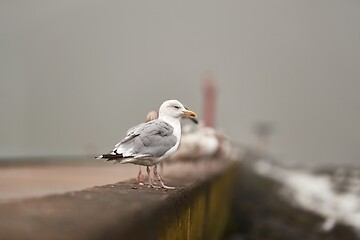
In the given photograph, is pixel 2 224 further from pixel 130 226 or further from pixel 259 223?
pixel 259 223

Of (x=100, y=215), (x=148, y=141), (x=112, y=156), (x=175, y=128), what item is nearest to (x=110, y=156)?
(x=112, y=156)

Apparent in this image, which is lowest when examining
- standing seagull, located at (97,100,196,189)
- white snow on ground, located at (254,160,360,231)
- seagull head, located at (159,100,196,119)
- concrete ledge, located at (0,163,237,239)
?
white snow on ground, located at (254,160,360,231)

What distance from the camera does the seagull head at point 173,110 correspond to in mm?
4730

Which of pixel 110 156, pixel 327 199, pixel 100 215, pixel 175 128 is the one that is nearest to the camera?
pixel 100 215

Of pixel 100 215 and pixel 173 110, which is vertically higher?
pixel 173 110

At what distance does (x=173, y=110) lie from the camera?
4.73m

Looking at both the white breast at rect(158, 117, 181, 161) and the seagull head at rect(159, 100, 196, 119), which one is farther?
the seagull head at rect(159, 100, 196, 119)

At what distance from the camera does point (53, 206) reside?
292 cm

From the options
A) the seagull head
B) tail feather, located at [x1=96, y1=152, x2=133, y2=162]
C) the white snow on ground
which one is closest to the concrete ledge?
tail feather, located at [x1=96, y1=152, x2=133, y2=162]

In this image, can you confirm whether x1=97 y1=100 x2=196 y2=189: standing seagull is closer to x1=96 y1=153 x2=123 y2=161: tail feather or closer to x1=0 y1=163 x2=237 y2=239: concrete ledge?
x1=96 y1=153 x2=123 y2=161: tail feather

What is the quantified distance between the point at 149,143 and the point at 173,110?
1.44 ft

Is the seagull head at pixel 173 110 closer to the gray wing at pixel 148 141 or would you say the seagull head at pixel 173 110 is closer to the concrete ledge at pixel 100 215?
the gray wing at pixel 148 141

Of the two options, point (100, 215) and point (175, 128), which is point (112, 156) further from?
point (100, 215)

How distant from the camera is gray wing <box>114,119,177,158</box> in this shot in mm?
4277
